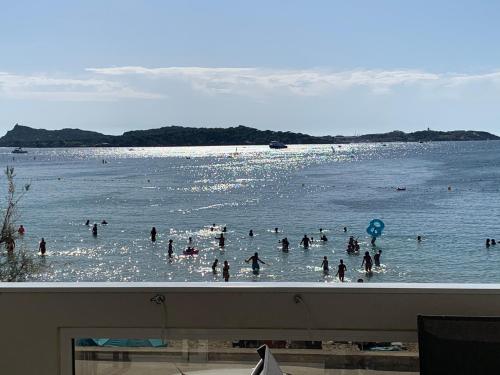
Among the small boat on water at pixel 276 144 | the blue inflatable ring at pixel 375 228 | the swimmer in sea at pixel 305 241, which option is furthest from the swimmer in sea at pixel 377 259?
the small boat on water at pixel 276 144

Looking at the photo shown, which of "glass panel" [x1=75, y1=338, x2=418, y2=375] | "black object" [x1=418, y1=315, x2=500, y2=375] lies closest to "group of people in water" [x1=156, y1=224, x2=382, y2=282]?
"glass panel" [x1=75, y1=338, x2=418, y2=375]

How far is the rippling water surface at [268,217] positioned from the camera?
2041 centimetres

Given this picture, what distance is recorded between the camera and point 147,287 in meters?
1.49

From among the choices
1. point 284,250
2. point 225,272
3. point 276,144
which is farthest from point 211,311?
point 276,144

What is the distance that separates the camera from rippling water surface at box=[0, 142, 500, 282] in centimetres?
2041

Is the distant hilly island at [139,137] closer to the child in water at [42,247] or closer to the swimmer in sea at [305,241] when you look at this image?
the child in water at [42,247]

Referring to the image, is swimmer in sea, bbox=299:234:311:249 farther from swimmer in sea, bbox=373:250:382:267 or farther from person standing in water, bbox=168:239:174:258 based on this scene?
person standing in water, bbox=168:239:174:258

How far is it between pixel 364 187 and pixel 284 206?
22.1ft

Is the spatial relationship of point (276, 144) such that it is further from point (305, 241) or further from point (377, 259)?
point (377, 259)

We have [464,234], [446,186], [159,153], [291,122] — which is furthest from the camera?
[159,153]

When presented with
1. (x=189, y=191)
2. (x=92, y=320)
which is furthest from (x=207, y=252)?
(x=92, y=320)

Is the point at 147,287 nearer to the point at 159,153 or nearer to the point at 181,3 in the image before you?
the point at 181,3

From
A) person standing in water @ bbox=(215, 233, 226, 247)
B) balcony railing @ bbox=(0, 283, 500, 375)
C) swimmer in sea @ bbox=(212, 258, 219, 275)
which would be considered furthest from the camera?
person standing in water @ bbox=(215, 233, 226, 247)

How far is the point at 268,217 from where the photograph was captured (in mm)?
29109
